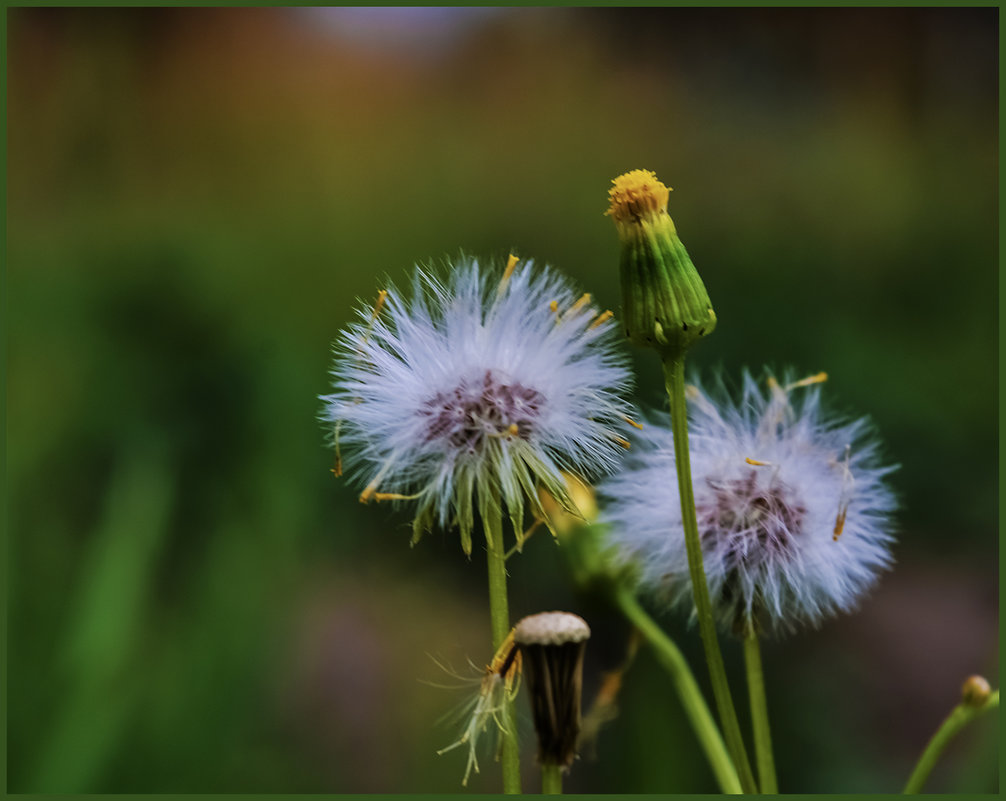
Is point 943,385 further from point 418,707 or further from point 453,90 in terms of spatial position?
point 453,90

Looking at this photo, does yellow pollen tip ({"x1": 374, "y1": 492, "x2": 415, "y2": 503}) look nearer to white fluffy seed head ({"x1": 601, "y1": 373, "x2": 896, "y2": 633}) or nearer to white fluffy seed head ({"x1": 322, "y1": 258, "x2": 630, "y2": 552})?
white fluffy seed head ({"x1": 322, "y1": 258, "x2": 630, "y2": 552})

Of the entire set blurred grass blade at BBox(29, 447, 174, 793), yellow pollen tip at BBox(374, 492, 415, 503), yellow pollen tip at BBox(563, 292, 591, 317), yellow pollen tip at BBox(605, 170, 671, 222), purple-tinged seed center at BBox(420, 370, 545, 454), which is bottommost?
blurred grass blade at BBox(29, 447, 174, 793)

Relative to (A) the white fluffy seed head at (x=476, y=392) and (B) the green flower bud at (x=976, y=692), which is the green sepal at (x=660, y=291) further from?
(B) the green flower bud at (x=976, y=692)

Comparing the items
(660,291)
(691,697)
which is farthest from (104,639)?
(660,291)

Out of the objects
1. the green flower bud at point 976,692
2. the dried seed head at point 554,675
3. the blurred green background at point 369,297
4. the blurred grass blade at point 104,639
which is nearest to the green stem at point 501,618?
the dried seed head at point 554,675

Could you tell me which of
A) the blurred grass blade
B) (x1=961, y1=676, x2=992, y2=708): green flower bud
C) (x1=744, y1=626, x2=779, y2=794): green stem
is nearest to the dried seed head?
(x1=744, y1=626, x2=779, y2=794): green stem
